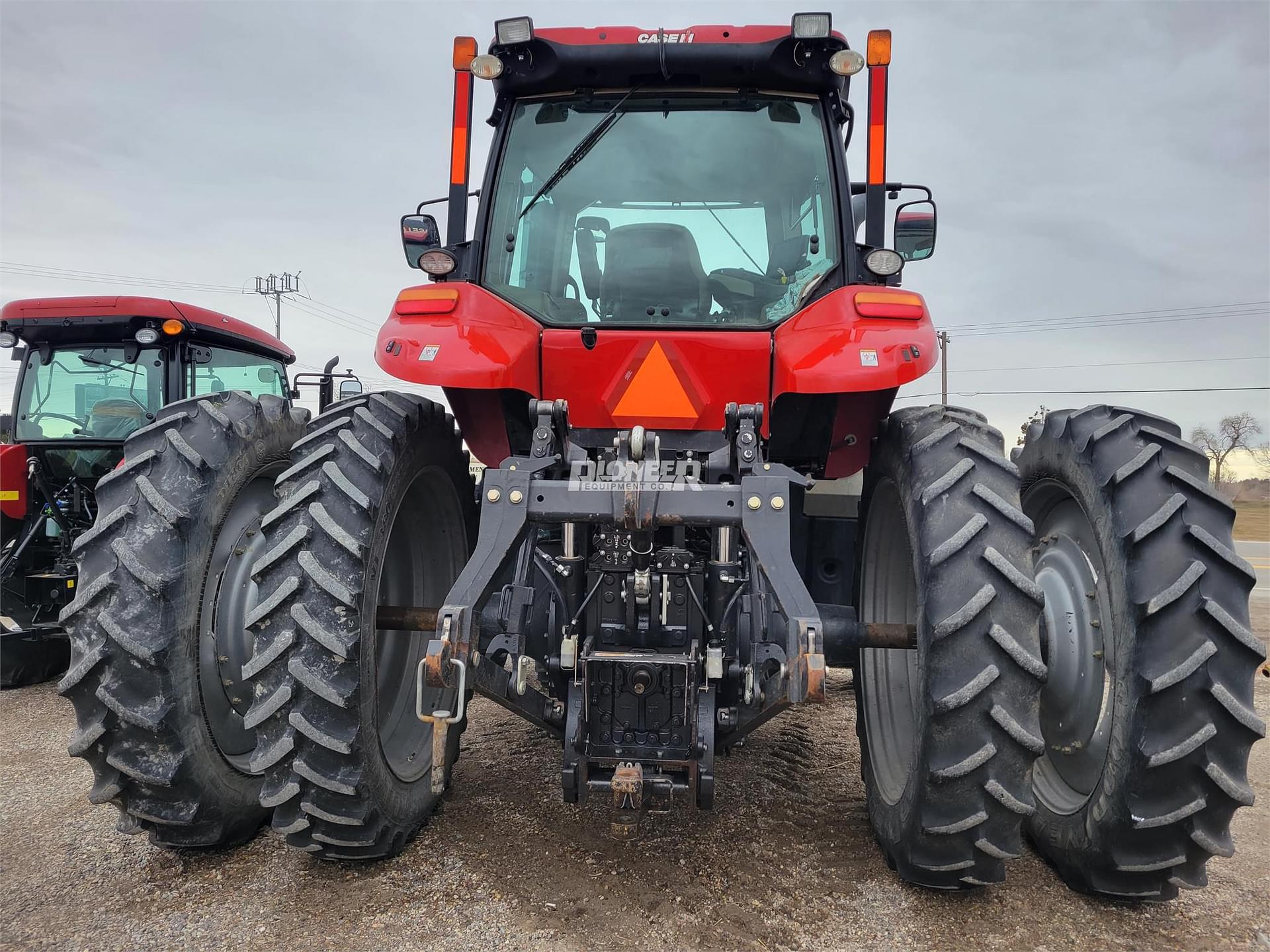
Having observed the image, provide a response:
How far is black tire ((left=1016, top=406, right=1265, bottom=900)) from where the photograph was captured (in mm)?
2090

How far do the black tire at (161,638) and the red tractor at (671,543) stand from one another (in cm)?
1

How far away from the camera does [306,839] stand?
2.41 meters

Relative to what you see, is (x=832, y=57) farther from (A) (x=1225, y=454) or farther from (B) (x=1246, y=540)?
(A) (x=1225, y=454)

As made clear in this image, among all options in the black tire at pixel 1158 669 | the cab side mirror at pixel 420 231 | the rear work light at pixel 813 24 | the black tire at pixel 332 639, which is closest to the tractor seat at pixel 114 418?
the cab side mirror at pixel 420 231

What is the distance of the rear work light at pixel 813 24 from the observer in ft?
9.27

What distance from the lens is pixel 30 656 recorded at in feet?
18.1

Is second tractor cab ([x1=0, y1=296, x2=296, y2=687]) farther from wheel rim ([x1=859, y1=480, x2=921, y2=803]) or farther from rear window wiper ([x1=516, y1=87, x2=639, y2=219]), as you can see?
wheel rim ([x1=859, y1=480, x2=921, y2=803])

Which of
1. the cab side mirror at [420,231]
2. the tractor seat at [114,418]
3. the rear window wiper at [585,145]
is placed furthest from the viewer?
the tractor seat at [114,418]

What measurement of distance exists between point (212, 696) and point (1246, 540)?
23.6 metres

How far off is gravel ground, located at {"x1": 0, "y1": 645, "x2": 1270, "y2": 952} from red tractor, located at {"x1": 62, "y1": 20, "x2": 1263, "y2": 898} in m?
0.13

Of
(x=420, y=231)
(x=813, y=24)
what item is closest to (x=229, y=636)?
(x=420, y=231)

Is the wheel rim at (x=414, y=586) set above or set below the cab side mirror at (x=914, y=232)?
below

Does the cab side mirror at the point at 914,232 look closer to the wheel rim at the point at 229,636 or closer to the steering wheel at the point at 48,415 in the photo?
the wheel rim at the point at 229,636

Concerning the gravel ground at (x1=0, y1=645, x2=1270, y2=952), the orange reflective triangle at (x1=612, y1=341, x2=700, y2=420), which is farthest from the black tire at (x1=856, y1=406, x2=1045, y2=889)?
the orange reflective triangle at (x1=612, y1=341, x2=700, y2=420)
